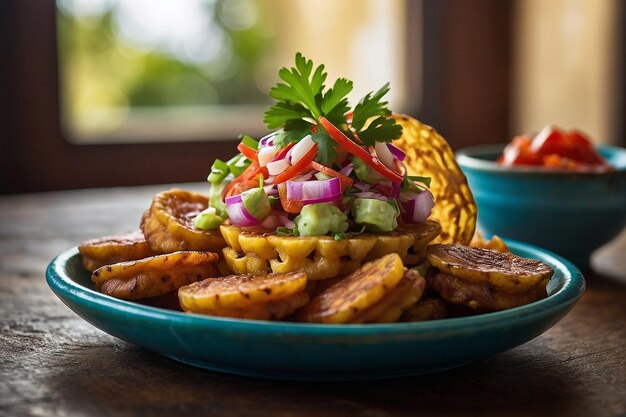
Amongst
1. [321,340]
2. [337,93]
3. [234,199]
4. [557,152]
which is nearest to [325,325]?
[321,340]

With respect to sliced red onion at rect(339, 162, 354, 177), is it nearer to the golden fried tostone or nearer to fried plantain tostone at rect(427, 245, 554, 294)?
fried plantain tostone at rect(427, 245, 554, 294)

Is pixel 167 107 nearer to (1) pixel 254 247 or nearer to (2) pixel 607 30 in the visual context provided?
(2) pixel 607 30

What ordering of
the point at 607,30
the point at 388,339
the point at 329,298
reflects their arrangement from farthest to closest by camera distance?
the point at 607,30 < the point at 329,298 < the point at 388,339

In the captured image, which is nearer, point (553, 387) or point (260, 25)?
point (553, 387)

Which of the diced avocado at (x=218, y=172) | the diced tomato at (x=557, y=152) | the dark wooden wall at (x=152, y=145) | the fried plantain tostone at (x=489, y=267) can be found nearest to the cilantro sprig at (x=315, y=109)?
the diced avocado at (x=218, y=172)

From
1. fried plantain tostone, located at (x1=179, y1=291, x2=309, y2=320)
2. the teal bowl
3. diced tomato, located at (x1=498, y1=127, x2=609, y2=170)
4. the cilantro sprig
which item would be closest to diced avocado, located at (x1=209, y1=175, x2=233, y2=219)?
the cilantro sprig

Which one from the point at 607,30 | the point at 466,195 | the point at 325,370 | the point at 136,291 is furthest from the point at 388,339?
the point at 607,30
